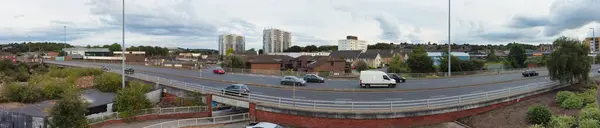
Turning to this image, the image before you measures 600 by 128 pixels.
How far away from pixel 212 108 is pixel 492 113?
18.0m

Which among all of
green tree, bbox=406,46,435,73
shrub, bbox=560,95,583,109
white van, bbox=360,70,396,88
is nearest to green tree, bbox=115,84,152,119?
white van, bbox=360,70,396,88

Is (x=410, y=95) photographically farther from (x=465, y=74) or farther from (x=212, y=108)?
(x=465, y=74)

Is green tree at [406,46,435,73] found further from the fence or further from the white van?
the fence

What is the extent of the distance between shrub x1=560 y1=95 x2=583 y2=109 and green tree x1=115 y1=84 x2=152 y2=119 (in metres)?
25.9

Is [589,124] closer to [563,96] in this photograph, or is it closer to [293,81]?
[563,96]

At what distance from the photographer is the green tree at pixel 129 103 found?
22.1 m

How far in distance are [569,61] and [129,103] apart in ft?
106

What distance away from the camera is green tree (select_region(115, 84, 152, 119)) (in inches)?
872

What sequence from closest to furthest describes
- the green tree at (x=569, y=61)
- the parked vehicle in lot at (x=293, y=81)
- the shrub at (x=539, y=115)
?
the shrub at (x=539, y=115)
the green tree at (x=569, y=61)
the parked vehicle in lot at (x=293, y=81)

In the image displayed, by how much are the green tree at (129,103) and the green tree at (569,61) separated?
101 ft

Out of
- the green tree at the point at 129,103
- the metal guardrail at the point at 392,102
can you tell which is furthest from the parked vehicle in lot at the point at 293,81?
the green tree at the point at 129,103

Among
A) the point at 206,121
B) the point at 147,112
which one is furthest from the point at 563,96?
the point at 147,112

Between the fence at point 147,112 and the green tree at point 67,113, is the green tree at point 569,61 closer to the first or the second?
the fence at point 147,112

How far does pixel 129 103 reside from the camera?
2245 cm
